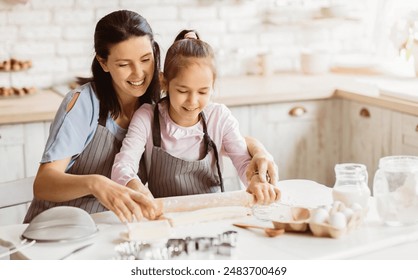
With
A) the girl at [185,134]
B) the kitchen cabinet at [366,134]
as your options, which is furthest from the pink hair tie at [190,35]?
the kitchen cabinet at [366,134]

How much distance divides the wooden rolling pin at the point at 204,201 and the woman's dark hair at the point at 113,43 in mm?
464

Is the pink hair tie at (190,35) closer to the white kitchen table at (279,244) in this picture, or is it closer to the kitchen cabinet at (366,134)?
the white kitchen table at (279,244)

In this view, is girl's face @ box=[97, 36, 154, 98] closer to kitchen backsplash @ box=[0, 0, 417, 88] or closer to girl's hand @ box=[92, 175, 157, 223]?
girl's hand @ box=[92, 175, 157, 223]

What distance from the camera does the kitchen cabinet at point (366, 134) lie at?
10.8ft

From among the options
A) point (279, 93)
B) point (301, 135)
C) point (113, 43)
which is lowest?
point (301, 135)

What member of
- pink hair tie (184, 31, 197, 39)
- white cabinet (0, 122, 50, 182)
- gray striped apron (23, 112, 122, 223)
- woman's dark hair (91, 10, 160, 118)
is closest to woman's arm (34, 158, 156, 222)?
gray striped apron (23, 112, 122, 223)

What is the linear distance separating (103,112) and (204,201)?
1.65ft

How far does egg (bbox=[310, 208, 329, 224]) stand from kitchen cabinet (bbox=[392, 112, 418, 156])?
5.30ft

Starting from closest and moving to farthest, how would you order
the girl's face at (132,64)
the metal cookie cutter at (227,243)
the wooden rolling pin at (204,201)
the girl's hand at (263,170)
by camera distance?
the metal cookie cutter at (227,243) < the wooden rolling pin at (204,201) < the girl's hand at (263,170) < the girl's face at (132,64)

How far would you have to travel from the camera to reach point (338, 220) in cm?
157

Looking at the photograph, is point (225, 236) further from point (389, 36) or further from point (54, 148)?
point (389, 36)

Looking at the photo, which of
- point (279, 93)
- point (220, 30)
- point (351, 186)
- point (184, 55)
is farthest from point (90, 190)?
point (220, 30)

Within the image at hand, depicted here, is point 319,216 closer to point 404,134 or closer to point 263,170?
point 263,170

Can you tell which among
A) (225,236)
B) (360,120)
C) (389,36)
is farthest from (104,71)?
(389,36)
